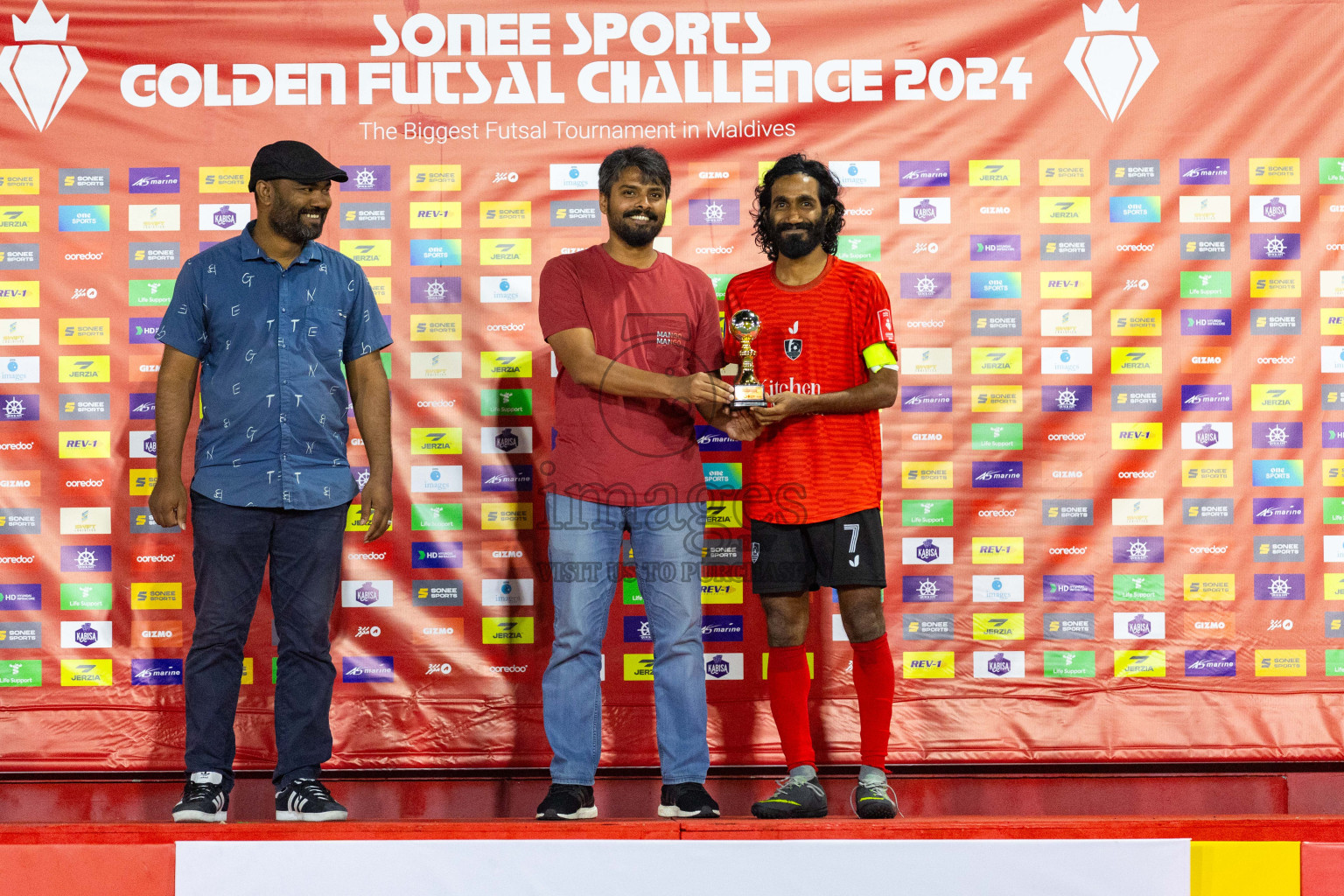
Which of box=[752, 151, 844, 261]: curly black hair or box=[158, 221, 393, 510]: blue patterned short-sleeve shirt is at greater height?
box=[752, 151, 844, 261]: curly black hair

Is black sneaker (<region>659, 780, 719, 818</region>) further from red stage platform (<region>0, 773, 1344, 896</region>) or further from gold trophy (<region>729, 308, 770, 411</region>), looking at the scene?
gold trophy (<region>729, 308, 770, 411</region>)

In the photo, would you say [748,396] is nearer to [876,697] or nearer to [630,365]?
[630,365]

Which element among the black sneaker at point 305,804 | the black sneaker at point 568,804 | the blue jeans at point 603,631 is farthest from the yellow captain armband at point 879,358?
the black sneaker at point 305,804

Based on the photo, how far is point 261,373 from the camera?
246 cm

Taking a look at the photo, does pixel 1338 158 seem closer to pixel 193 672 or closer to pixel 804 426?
pixel 804 426

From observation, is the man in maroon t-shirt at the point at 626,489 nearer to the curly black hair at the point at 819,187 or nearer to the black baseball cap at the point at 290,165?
the curly black hair at the point at 819,187

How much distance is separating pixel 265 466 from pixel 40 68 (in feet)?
5.95

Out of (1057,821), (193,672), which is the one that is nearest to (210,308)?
(193,672)

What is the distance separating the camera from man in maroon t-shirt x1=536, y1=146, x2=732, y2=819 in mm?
2426

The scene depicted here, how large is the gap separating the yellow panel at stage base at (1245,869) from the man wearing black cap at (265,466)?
6.90ft

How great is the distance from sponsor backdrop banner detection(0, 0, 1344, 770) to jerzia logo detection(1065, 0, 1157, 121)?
0.01 meters

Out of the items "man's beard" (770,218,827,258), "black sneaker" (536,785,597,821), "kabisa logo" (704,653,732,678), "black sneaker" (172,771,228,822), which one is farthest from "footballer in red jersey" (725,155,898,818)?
"black sneaker" (172,771,228,822)

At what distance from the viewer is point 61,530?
3.13 m

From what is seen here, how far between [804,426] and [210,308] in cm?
155
